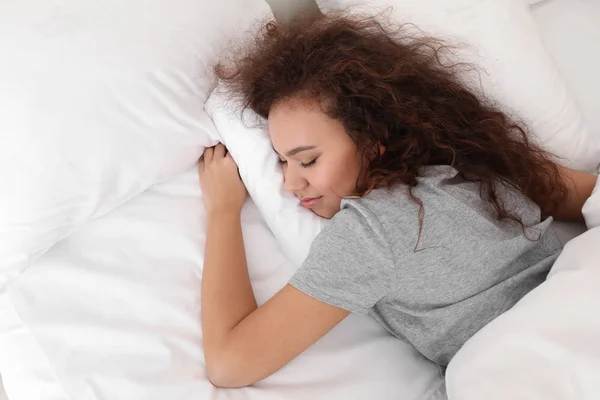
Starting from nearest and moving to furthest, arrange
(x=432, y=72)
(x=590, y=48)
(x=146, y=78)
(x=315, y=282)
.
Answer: (x=315, y=282) → (x=146, y=78) → (x=432, y=72) → (x=590, y=48)

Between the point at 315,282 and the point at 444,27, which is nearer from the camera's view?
the point at 315,282

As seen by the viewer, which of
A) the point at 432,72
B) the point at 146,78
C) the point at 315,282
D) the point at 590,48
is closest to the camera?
the point at 315,282

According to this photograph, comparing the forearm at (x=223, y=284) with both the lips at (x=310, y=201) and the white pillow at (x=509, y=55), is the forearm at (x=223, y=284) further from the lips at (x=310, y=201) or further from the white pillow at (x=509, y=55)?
the white pillow at (x=509, y=55)

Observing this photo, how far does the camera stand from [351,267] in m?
0.89

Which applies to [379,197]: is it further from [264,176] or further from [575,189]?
[575,189]

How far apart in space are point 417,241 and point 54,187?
2.11 feet

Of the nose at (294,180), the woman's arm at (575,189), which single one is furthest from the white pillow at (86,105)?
the woman's arm at (575,189)

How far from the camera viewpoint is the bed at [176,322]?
876 millimetres

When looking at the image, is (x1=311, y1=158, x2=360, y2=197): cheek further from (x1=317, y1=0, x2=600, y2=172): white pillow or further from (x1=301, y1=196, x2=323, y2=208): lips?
(x1=317, y1=0, x2=600, y2=172): white pillow

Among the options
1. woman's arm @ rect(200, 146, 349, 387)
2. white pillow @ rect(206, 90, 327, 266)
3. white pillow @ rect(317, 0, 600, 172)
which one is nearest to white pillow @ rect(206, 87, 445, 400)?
white pillow @ rect(206, 90, 327, 266)

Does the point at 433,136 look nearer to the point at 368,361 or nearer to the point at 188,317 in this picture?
the point at 368,361

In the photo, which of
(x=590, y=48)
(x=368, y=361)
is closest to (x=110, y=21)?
(x=368, y=361)

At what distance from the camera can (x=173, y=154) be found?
1.08m

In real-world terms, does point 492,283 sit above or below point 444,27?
below
